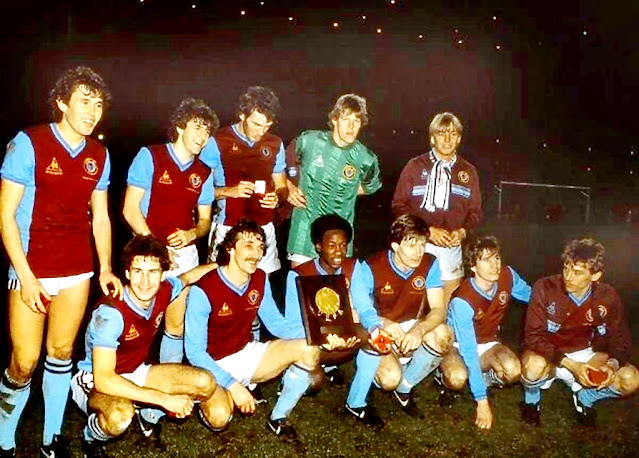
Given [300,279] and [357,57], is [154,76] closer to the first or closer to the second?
[357,57]

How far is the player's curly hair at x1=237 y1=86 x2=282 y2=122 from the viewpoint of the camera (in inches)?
195

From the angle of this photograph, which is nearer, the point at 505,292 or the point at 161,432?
the point at 161,432

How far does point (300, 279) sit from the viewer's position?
4531 millimetres

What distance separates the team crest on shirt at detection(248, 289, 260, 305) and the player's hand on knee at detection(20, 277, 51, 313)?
4.56 ft

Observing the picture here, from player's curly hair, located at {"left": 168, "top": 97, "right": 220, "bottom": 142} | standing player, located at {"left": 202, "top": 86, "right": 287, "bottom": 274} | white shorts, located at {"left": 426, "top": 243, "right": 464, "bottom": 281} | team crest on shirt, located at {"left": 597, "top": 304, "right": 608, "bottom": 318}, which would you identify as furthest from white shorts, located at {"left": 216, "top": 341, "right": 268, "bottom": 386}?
team crest on shirt, located at {"left": 597, "top": 304, "right": 608, "bottom": 318}

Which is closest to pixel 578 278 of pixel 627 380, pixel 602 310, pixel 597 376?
pixel 602 310

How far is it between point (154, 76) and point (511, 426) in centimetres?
1276

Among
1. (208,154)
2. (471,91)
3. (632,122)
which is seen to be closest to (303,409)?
(208,154)

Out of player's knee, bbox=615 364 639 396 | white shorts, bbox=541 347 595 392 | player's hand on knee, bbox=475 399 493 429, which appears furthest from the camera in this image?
white shorts, bbox=541 347 595 392

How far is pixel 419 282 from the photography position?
16.3 feet

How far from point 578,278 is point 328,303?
2.05 metres

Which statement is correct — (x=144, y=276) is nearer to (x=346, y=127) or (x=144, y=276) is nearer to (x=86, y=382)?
(x=86, y=382)

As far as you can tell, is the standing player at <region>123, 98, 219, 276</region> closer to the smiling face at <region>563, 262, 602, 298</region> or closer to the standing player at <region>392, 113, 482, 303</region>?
the standing player at <region>392, 113, 482, 303</region>

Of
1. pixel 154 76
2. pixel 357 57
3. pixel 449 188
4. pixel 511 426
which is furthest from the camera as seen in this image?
pixel 357 57
